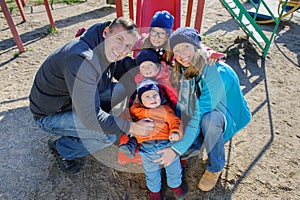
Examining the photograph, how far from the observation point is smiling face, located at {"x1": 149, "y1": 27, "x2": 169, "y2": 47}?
2.08 meters

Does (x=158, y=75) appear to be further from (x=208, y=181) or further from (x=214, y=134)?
(x=208, y=181)

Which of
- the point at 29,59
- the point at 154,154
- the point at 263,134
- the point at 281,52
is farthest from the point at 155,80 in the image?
the point at 281,52

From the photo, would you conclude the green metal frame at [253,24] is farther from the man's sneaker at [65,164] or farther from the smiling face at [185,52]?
the man's sneaker at [65,164]

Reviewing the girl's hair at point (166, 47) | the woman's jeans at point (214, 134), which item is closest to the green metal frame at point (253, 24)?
the girl's hair at point (166, 47)

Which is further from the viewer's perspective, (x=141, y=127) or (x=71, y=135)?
(x=71, y=135)

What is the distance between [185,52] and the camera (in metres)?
1.66

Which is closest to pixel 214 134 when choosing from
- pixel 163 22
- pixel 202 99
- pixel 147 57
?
pixel 202 99

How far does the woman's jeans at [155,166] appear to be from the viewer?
5.83 ft

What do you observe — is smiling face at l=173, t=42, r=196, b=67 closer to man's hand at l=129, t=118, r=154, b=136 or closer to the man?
the man

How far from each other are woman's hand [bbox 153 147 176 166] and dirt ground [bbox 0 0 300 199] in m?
0.30

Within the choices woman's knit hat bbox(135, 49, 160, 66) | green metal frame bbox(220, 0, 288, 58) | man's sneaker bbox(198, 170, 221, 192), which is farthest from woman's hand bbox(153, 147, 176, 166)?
green metal frame bbox(220, 0, 288, 58)

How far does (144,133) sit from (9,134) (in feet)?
4.75

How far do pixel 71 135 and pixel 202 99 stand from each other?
3.24ft

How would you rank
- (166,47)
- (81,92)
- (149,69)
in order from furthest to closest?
1. (166,47)
2. (149,69)
3. (81,92)
